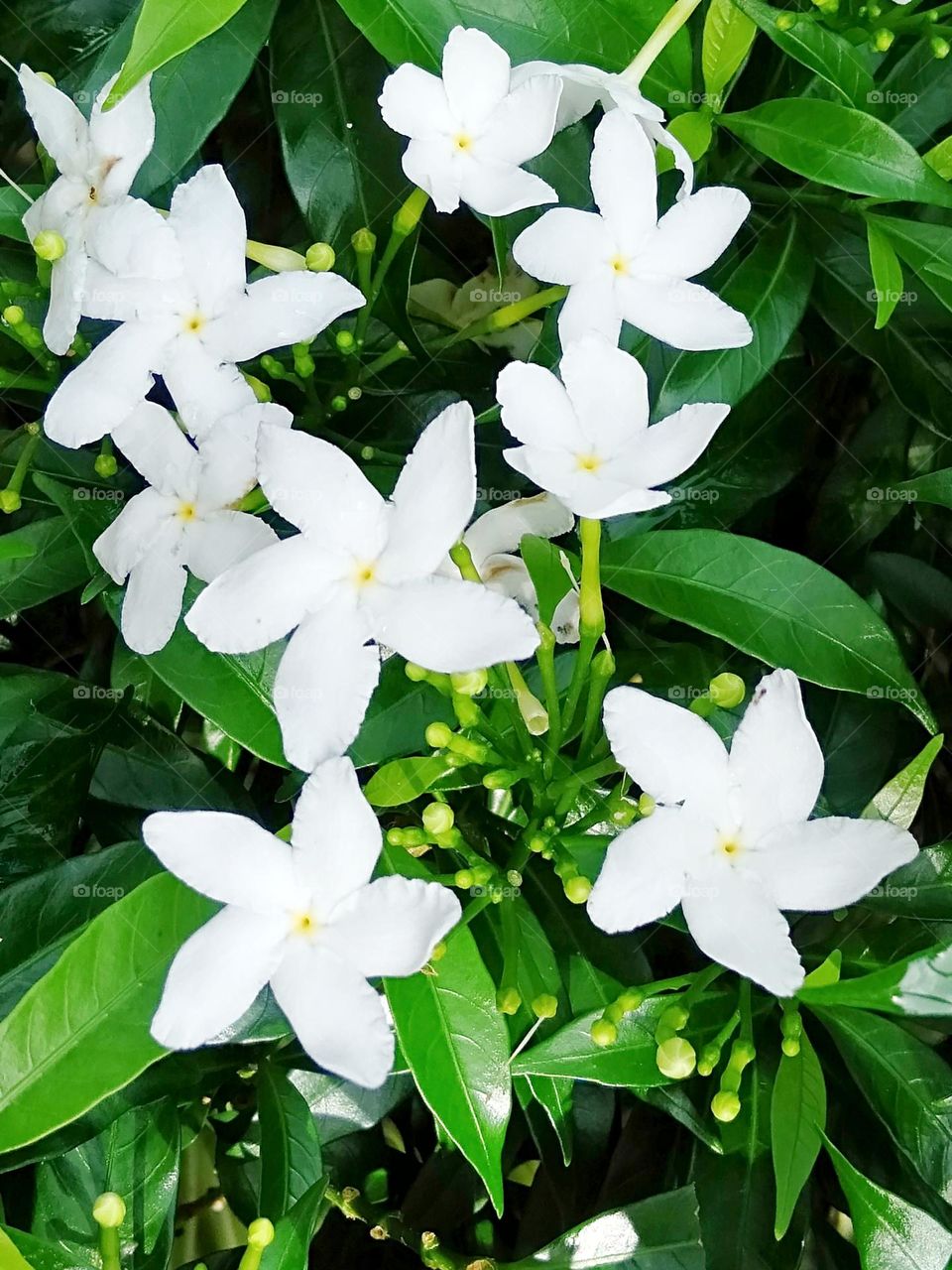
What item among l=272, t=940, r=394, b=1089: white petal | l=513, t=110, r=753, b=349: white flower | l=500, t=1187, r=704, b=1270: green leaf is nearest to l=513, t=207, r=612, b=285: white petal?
l=513, t=110, r=753, b=349: white flower

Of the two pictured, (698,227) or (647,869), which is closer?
(647,869)

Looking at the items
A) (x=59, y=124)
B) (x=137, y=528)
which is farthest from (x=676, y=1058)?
(x=59, y=124)

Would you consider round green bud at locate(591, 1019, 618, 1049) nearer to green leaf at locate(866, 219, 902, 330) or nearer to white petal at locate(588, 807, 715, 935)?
white petal at locate(588, 807, 715, 935)

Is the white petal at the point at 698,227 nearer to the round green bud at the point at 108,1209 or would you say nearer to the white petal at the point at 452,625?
the white petal at the point at 452,625

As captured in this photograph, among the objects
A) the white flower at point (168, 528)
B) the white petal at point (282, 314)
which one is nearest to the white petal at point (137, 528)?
the white flower at point (168, 528)

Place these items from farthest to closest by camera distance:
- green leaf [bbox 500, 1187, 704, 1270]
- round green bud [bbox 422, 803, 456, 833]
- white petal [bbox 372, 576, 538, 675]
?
green leaf [bbox 500, 1187, 704, 1270] → round green bud [bbox 422, 803, 456, 833] → white petal [bbox 372, 576, 538, 675]

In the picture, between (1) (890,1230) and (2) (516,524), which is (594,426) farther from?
(1) (890,1230)
